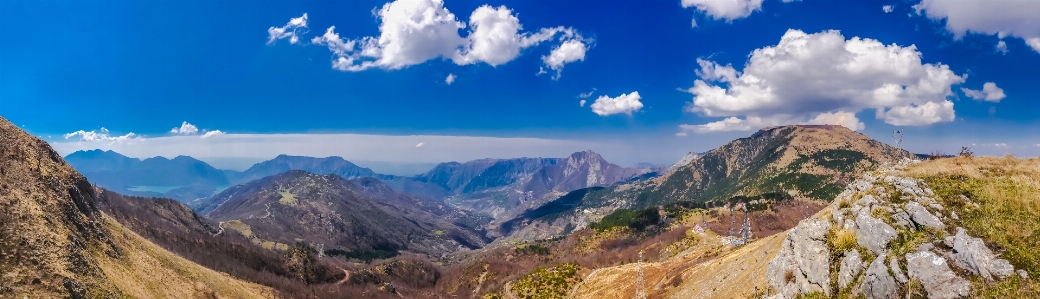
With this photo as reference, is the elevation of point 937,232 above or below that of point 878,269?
above

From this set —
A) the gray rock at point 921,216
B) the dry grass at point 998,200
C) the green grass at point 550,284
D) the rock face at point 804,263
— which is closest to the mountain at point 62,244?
the green grass at point 550,284

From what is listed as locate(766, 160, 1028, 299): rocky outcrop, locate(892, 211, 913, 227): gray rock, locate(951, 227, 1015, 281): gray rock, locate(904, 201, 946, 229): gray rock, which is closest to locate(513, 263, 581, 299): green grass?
locate(766, 160, 1028, 299): rocky outcrop

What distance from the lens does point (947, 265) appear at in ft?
78.4

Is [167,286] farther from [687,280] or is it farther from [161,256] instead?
[687,280]

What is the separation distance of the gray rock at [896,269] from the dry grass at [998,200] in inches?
131

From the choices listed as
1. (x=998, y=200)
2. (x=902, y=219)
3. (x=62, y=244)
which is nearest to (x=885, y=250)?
(x=902, y=219)

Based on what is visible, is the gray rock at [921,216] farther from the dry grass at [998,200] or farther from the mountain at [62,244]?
the mountain at [62,244]

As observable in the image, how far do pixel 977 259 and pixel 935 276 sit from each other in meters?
2.17

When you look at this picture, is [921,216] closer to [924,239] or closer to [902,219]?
[902,219]

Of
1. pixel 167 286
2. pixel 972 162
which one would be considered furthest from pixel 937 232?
pixel 167 286

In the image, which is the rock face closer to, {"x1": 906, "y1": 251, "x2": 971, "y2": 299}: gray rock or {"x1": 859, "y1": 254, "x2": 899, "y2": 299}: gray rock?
{"x1": 859, "y1": 254, "x2": 899, "y2": 299}: gray rock

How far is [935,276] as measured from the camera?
2386cm

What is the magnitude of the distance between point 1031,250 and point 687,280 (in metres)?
37.2

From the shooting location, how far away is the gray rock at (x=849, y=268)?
91.8 feet
